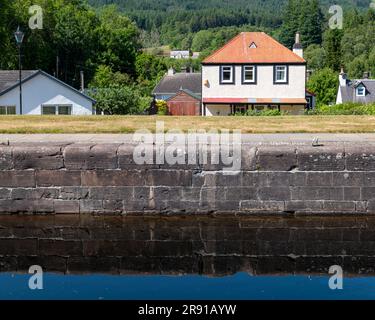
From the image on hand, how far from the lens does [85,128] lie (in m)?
15.5

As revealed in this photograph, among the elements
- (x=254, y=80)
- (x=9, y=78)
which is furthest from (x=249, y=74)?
(x=9, y=78)

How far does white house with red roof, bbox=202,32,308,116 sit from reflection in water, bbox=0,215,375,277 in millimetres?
36798

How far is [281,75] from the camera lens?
48.9m

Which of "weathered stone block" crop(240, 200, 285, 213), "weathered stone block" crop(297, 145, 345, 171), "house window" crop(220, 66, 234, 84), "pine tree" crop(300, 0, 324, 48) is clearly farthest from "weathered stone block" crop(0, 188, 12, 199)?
"pine tree" crop(300, 0, 324, 48)

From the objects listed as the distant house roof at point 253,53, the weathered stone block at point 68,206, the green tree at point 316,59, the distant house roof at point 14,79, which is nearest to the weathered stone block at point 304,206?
the weathered stone block at point 68,206

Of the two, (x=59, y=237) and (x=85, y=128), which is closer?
(x=59, y=237)

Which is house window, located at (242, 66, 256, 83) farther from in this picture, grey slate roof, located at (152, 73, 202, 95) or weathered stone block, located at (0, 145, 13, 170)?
weathered stone block, located at (0, 145, 13, 170)

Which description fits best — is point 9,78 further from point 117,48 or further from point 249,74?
point 117,48

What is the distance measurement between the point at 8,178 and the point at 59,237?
1862mm

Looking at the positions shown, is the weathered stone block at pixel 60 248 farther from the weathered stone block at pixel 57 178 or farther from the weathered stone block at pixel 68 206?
the weathered stone block at pixel 57 178

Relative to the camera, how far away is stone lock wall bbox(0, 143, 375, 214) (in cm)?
1230

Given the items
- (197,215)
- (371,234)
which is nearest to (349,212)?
(371,234)
